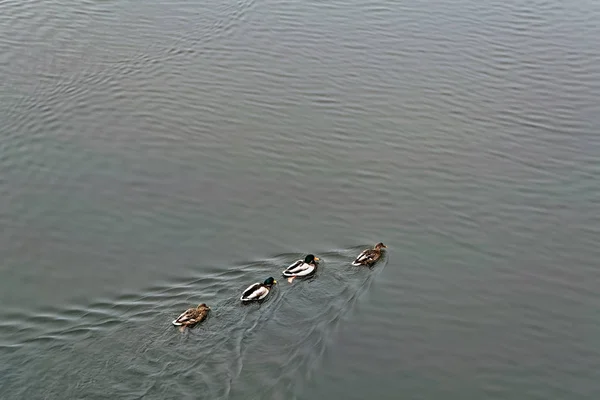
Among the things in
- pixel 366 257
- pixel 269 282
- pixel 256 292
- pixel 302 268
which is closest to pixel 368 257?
pixel 366 257

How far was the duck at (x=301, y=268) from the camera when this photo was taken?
1334 centimetres

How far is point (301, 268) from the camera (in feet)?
43.8

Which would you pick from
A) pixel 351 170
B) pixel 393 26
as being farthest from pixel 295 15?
pixel 351 170

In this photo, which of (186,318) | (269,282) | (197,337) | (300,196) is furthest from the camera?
(300,196)

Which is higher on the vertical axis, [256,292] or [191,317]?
[256,292]

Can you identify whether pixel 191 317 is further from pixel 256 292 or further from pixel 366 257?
pixel 366 257

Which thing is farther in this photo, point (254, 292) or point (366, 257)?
point (366, 257)

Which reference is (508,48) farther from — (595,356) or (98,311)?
(98,311)

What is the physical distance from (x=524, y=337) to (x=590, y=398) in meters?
1.39

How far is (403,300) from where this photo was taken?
43.6 feet

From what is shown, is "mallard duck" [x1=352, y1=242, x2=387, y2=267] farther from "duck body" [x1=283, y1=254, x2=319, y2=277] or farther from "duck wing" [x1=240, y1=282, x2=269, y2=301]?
"duck wing" [x1=240, y1=282, x2=269, y2=301]

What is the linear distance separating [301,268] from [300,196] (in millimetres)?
2721

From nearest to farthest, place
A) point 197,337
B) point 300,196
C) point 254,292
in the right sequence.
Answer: point 197,337, point 254,292, point 300,196

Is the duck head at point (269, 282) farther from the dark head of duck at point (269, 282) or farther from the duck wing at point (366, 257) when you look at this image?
the duck wing at point (366, 257)
